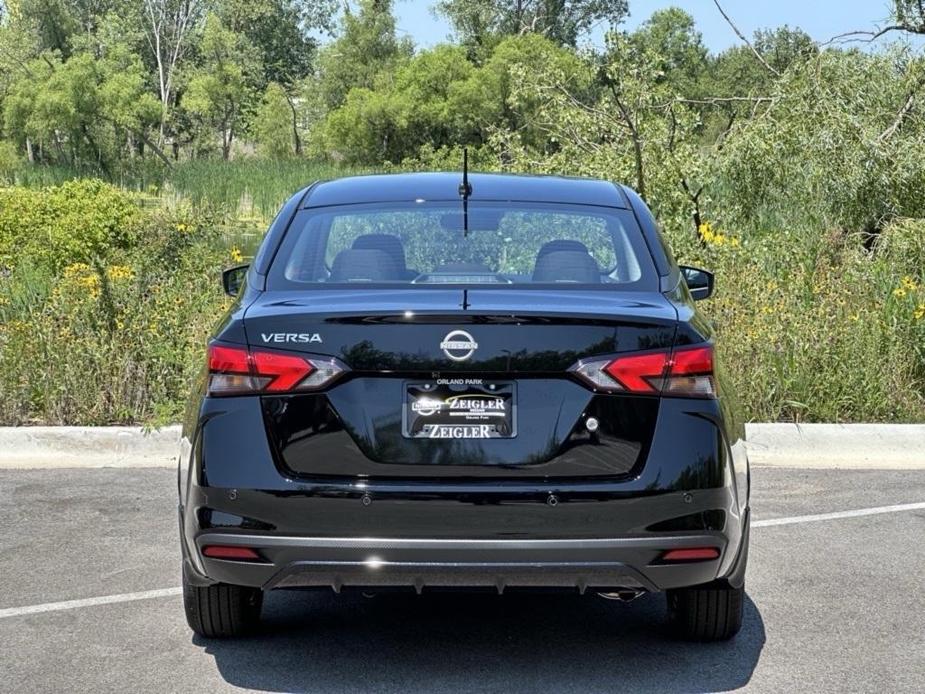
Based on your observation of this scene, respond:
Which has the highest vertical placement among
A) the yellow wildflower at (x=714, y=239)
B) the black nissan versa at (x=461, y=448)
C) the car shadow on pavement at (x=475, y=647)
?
the black nissan versa at (x=461, y=448)

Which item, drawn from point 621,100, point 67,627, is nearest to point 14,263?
point 621,100

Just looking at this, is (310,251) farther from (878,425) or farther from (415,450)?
(878,425)

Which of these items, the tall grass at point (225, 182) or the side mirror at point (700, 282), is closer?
the side mirror at point (700, 282)

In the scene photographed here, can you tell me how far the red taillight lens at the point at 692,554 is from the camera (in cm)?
431

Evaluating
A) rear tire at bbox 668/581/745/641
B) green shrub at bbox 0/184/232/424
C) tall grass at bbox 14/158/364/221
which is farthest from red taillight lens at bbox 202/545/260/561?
tall grass at bbox 14/158/364/221

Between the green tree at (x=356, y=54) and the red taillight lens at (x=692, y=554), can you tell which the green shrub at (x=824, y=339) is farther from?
the green tree at (x=356, y=54)

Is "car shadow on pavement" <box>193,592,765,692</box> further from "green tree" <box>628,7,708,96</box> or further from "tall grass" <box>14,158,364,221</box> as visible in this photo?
"green tree" <box>628,7,708,96</box>

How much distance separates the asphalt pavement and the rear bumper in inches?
18.2

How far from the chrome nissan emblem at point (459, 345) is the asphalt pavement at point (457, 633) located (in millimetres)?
1087

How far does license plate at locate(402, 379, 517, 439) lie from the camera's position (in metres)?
4.22

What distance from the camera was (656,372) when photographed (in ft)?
14.1

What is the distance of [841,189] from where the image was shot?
44.5 ft

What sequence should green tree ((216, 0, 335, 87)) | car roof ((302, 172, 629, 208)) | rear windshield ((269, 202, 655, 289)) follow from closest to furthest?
rear windshield ((269, 202, 655, 289)), car roof ((302, 172, 629, 208)), green tree ((216, 0, 335, 87))

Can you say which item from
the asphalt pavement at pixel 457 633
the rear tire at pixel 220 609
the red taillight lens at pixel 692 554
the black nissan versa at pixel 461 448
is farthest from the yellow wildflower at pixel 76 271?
the red taillight lens at pixel 692 554
